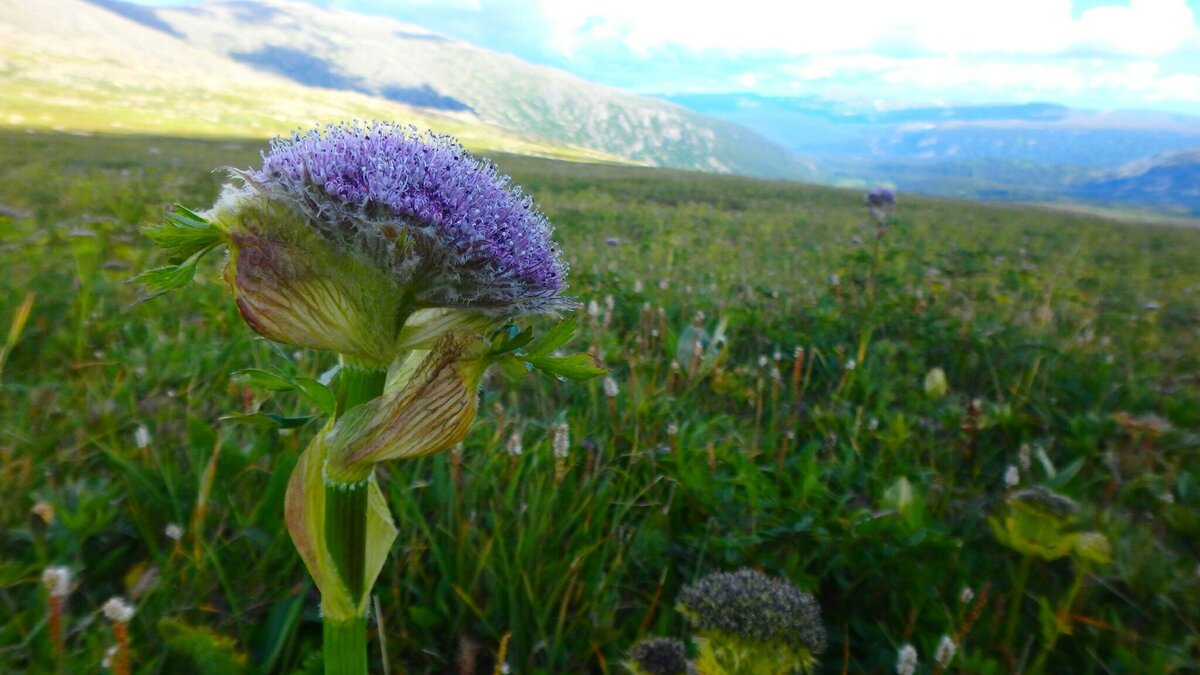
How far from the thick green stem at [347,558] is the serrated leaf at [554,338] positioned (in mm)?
474

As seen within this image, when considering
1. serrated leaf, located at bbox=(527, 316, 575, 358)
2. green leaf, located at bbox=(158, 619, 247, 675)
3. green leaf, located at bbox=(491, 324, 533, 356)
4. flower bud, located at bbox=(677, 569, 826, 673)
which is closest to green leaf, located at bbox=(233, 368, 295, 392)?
green leaf, located at bbox=(491, 324, 533, 356)

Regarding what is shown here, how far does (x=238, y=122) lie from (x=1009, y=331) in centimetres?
14384

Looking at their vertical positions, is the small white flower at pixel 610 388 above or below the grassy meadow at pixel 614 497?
above

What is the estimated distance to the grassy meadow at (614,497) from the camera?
94.3 inches

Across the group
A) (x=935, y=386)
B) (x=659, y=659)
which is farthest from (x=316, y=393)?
(x=935, y=386)

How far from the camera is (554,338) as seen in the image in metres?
1.74

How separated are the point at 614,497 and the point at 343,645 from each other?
181 cm

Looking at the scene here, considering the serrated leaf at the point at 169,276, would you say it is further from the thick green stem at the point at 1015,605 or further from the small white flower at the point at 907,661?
the thick green stem at the point at 1015,605

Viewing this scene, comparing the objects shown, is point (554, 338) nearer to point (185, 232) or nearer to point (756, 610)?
point (185, 232)

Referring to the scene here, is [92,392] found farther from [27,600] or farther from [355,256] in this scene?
[355,256]

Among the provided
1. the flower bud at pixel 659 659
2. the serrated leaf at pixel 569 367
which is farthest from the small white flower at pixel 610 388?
the serrated leaf at pixel 569 367

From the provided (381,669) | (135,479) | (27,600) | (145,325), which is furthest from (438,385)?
(145,325)

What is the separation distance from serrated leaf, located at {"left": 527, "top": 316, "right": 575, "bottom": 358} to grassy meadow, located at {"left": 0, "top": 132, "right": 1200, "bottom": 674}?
0.70 m

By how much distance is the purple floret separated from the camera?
154 cm
